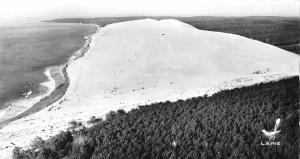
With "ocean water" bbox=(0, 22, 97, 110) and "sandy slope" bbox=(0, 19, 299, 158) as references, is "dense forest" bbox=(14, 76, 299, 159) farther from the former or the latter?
"ocean water" bbox=(0, 22, 97, 110)

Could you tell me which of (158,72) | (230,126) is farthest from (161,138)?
(158,72)

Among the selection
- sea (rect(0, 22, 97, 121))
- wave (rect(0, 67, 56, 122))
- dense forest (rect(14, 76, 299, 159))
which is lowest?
wave (rect(0, 67, 56, 122))

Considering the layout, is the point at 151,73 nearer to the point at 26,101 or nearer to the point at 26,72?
the point at 26,101

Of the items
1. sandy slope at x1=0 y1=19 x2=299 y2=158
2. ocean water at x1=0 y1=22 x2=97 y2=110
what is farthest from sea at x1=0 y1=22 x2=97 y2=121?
sandy slope at x1=0 y1=19 x2=299 y2=158

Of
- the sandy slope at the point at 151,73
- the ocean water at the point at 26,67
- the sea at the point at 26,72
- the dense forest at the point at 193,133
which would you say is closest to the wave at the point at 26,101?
the sea at the point at 26,72

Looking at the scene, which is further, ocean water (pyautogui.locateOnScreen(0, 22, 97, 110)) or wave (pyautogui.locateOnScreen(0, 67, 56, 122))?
ocean water (pyautogui.locateOnScreen(0, 22, 97, 110))

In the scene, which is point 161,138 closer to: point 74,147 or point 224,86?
point 74,147
